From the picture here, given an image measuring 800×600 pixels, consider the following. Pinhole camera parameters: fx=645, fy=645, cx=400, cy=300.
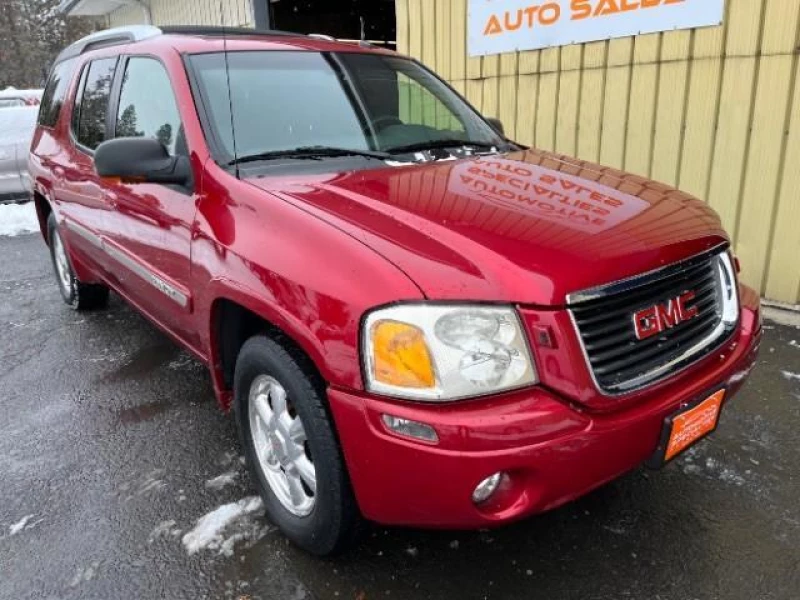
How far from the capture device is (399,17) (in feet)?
23.2

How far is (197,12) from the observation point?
1205 centimetres

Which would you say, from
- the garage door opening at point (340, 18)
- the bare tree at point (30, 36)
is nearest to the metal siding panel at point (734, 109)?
the garage door opening at point (340, 18)

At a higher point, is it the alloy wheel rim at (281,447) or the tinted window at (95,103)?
the tinted window at (95,103)

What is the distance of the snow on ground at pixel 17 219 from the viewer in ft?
28.5

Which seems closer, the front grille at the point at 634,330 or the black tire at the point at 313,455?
the front grille at the point at 634,330

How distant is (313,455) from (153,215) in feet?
4.99

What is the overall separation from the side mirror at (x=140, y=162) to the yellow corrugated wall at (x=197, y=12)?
825 cm

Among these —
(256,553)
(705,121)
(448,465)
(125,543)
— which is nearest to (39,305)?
(125,543)

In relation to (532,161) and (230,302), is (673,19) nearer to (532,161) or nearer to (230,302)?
(532,161)

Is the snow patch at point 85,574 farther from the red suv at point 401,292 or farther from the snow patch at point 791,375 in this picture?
the snow patch at point 791,375

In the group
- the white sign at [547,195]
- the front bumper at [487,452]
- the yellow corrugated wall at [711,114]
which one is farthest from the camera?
the yellow corrugated wall at [711,114]

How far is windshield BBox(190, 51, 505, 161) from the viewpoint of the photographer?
2.74 meters

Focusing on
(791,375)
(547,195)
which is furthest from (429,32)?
(547,195)

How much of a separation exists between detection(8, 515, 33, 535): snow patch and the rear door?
0.94 m
